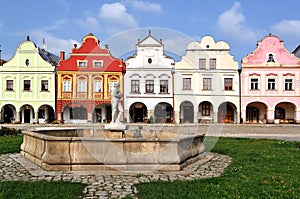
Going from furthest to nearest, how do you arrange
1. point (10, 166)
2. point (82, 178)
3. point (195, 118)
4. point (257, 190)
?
point (195, 118) < point (10, 166) < point (82, 178) < point (257, 190)

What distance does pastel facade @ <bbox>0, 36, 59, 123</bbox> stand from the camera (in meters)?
35.5

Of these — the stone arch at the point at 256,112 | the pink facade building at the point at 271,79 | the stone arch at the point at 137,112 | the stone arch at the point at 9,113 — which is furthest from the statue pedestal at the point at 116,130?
the stone arch at the point at 9,113

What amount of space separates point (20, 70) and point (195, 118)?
66.7 feet

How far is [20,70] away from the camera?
3581 centimetres

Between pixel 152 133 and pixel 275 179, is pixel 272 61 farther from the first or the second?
pixel 275 179

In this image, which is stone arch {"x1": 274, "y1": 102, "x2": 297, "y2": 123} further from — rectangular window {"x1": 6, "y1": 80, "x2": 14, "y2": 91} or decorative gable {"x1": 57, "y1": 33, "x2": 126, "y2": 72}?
rectangular window {"x1": 6, "y1": 80, "x2": 14, "y2": 91}

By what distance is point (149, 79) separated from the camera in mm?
35625

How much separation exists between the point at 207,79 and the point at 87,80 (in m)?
13.5

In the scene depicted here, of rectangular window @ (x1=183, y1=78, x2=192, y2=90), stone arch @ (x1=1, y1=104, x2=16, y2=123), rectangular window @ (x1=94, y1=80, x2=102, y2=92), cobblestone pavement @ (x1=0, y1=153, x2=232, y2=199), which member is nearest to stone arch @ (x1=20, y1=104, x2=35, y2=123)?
stone arch @ (x1=1, y1=104, x2=16, y2=123)


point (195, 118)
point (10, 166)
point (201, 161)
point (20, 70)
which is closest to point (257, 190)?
point (201, 161)

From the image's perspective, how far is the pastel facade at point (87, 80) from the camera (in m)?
35.5

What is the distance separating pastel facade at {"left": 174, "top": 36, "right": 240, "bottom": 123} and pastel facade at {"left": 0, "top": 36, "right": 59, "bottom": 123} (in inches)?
567

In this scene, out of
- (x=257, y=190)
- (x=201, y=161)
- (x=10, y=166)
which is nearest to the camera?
(x=257, y=190)

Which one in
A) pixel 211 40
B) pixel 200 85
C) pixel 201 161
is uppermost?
pixel 211 40
